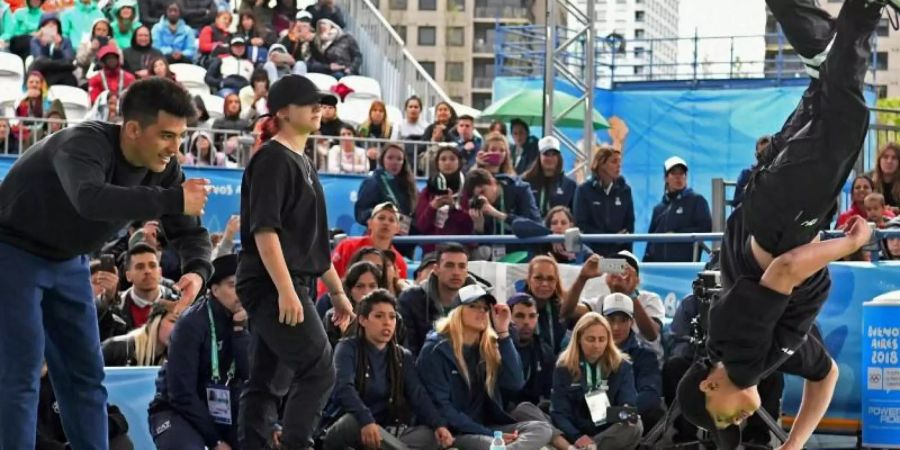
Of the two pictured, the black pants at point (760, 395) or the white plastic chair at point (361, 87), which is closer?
the black pants at point (760, 395)

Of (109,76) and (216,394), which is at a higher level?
(109,76)

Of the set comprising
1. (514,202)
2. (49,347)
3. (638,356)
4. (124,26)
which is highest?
(124,26)

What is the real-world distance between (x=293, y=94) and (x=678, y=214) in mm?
5964

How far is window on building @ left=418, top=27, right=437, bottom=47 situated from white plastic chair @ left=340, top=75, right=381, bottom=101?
73.3m

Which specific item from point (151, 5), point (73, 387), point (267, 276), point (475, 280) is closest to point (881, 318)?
point (475, 280)

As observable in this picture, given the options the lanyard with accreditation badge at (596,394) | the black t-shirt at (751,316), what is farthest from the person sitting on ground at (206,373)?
the black t-shirt at (751,316)

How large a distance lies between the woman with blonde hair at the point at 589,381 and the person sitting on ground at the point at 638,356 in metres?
0.10

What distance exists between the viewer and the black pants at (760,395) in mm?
10336

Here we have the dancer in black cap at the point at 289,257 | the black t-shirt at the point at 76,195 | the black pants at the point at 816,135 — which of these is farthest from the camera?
the dancer in black cap at the point at 289,257

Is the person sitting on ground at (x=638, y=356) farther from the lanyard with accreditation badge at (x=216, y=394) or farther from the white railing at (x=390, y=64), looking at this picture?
the white railing at (x=390, y=64)

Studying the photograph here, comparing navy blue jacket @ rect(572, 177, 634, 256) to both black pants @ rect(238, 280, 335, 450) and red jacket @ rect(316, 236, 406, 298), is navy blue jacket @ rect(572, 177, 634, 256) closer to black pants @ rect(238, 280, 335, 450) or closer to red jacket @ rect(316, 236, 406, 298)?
red jacket @ rect(316, 236, 406, 298)

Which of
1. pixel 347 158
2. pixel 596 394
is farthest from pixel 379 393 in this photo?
pixel 347 158

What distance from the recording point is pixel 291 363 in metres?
7.60

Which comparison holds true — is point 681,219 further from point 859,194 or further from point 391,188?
point 391,188
